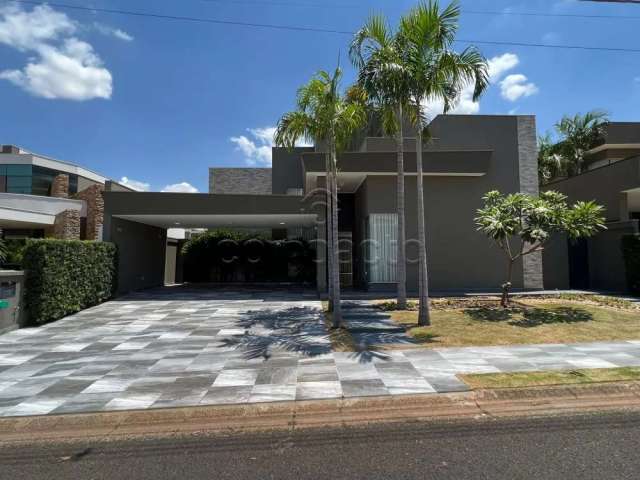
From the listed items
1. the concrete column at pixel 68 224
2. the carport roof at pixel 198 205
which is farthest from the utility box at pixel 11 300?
the concrete column at pixel 68 224

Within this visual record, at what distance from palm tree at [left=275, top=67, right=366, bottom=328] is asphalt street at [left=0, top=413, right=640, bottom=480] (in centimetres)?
561

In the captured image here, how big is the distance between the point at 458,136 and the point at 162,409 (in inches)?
626

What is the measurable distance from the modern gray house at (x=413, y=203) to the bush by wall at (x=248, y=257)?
5.31 metres

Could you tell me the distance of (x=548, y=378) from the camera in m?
5.98

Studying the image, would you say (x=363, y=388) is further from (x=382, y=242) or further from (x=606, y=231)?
(x=606, y=231)

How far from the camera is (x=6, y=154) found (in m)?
37.0

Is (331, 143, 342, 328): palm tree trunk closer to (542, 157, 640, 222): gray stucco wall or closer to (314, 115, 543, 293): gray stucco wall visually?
(314, 115, 543, 293): gray stucco wall

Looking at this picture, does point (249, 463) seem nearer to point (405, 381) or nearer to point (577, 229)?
point (405, 381)

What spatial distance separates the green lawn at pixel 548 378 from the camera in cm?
579

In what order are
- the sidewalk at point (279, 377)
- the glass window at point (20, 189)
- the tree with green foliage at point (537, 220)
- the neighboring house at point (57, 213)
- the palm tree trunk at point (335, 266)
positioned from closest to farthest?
the sidewalk at point (279, 377) → the palm tree trunk at point (335, 266) → the tree with green foliage at point (537, 220) → the neighboring house at point (57, 213) → the glass window at point (20, 189)

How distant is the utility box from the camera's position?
9.87 metres

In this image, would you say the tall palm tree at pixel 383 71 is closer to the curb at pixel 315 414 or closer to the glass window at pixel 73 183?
the curb at pixel 315 414

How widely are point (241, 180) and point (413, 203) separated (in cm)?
1665

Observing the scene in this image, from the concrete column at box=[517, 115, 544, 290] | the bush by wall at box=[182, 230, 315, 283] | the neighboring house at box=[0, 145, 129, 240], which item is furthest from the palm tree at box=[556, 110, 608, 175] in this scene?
the neighboring house at box=[0, 145, 129, 240]
